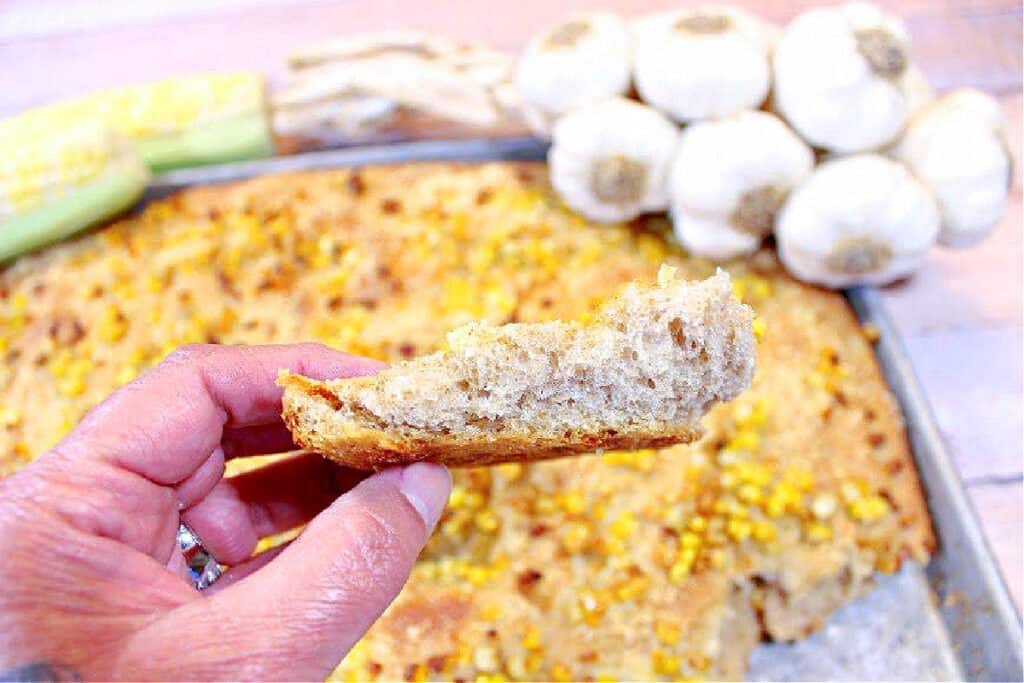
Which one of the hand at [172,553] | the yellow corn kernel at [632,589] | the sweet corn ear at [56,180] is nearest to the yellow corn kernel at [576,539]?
the yellow corn kernel at [632,589]

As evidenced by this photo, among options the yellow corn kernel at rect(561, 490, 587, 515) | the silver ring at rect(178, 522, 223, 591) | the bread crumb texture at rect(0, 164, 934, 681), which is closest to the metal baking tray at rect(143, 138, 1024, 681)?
the bread crumb texture at rect(0, 164, 934, 681)

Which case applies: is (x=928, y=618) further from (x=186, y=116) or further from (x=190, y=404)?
(x=186, y=116)

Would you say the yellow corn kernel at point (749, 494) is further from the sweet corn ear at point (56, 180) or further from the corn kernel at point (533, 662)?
the sweet corn ear at point (56, 180)

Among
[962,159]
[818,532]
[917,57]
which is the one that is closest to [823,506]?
[818,532]

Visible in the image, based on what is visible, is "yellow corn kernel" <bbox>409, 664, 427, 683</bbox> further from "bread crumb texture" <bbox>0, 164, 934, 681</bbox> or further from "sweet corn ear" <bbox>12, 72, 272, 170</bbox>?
"sweet corn ear" <bbox>12, 72, 272, 170</bbox>

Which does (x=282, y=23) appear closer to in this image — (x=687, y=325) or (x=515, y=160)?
(x=515, y=160)

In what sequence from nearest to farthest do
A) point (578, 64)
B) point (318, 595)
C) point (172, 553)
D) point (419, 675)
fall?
1. point (318, 595)
2. point (172, 553)
3. point (419, 675)
4. point (578, 64)
